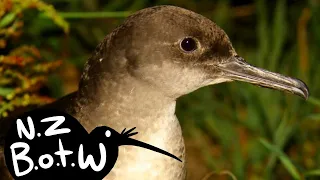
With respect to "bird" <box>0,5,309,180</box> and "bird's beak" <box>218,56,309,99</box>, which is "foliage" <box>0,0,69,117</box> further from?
"bird's beak" <box>218,56,309,99</box>

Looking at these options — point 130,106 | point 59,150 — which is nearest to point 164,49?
point 130,106

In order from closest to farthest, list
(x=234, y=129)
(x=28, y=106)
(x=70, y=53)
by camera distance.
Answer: (x=28, y=106) < (x=234, y=129) < (x=70, y=53)

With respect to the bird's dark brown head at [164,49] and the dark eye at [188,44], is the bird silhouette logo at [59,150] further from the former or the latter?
the dark eye at [188,44]

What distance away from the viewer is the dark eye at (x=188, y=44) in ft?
7.18

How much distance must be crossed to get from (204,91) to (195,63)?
137cm

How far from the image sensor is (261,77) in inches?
91.3

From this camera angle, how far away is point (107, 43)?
223cm

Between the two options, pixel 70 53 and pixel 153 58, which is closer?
pixel 153 58

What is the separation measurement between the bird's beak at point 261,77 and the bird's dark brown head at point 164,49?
0.28 ft

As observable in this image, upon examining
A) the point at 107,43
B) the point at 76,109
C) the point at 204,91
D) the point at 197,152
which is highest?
the point at 107,43

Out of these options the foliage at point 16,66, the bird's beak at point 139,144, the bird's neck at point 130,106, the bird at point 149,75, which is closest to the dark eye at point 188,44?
the bird at point 149,75

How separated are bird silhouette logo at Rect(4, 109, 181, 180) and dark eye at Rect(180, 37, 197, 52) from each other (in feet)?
0.94

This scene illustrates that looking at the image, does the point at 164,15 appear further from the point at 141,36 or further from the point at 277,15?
the point at 277,15

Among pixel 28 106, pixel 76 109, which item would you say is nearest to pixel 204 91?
pixel 28 106
